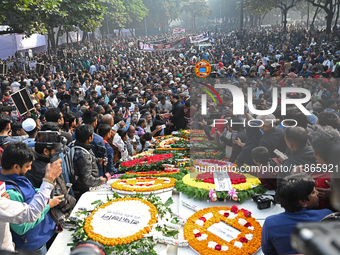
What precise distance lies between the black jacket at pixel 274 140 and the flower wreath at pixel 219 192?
0.55 m

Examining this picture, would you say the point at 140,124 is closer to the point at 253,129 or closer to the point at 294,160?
the point at 253,129

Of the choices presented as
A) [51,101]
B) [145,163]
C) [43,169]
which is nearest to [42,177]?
[43,169]

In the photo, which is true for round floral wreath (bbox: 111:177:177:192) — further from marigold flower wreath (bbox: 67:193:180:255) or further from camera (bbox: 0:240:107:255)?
camera (bbox: 0:240:107:255)

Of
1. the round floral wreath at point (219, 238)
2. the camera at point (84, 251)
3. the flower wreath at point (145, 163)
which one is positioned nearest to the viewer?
the camera at point (84, 251)

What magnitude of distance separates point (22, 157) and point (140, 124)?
4.62 meters

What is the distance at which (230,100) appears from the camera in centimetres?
508

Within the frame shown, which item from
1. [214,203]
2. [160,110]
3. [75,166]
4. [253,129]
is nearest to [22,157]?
[75,166]

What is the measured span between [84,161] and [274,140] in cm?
282

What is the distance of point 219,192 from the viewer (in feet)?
13.2

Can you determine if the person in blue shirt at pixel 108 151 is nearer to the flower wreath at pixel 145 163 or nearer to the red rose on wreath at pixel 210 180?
the flower wreath at pixel 145 163

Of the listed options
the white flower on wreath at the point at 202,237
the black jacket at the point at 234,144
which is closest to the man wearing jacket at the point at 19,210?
the white flower on wreath at the point at 202,237

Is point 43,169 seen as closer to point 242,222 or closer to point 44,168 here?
point 44,168

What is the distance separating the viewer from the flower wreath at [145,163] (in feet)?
18.0

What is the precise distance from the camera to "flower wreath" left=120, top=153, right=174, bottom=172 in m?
5.48
